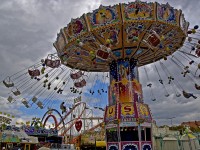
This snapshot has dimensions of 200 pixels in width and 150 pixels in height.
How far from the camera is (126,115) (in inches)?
576

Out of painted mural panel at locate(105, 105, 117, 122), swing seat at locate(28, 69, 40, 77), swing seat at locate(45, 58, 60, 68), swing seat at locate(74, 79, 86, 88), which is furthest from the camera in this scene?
swing seat at locate(74, 79, 86, 88)

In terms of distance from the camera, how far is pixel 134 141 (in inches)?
567

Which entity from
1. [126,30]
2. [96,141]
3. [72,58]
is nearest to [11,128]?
[96,141]

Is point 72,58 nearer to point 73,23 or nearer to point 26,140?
point 73,23

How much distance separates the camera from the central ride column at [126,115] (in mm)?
14477

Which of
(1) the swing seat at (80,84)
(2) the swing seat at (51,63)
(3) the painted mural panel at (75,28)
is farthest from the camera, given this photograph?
(1) the swing seat at (80,84)

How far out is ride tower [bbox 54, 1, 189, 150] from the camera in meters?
13.6

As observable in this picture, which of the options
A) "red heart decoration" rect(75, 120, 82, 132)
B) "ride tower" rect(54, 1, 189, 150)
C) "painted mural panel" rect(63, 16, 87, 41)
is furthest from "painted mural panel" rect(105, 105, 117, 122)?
"red heart decoration" rect(75, 120, 82, 132)

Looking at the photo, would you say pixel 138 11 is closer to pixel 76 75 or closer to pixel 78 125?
pixel 76 75

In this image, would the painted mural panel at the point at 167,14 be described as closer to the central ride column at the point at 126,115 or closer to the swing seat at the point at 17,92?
the central ride column at the point at 126,115

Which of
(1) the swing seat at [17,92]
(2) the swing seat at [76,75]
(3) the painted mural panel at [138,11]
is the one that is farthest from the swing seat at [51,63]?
(3) the painted mural panel at [138,11]

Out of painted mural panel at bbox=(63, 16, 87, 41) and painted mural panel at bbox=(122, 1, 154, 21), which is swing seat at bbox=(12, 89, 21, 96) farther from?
painted mural panel at bbox=(122, 1, 154, 21)

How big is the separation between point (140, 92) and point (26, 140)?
52.6ft

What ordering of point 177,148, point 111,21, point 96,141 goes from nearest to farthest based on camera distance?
point 111,21 < point 177,148 < point 96,141
